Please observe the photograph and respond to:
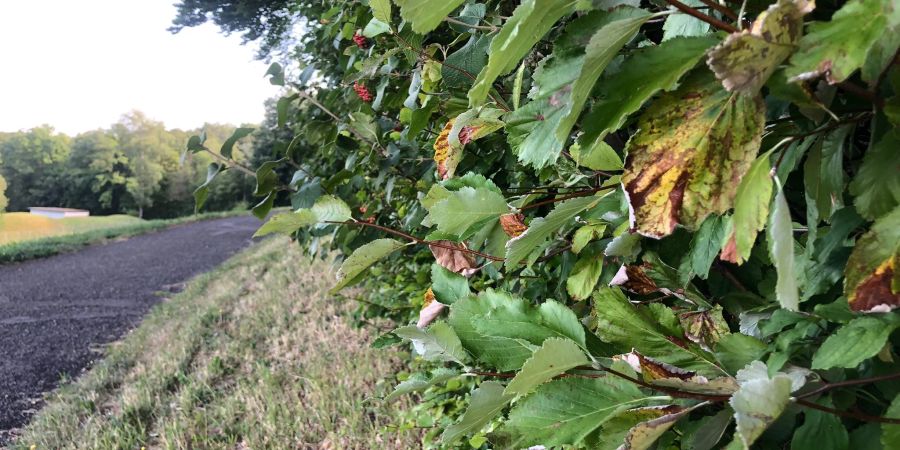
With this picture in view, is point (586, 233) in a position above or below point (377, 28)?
below

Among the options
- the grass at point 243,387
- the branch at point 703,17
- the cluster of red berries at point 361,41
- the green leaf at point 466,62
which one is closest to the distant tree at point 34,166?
the grass at point 243,387

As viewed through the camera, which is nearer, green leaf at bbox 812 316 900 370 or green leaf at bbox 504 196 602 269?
green leaf at bbox 812 316 900 370

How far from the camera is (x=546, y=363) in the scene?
45cm

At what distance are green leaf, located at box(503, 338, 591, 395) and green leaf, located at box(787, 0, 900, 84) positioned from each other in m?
0.26

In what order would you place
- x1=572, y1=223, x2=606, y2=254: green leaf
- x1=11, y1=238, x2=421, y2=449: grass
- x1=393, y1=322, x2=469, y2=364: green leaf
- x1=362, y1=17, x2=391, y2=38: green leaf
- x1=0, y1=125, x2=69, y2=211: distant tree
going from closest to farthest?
x1=393, y1=322, x2=469, y2=364: green leaf, x1=572, y1=223, x2=606, y2=254: green leaf, x1=362, y1=17, x2=391, y2=38: green leaf, x1=11, y1=238, x2=421, y2=449: grass, x1=0, y1=125, x2=69, y2=211: distant tree

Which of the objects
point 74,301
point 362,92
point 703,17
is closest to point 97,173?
point 74,301

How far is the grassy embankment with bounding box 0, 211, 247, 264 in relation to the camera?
13961 mm

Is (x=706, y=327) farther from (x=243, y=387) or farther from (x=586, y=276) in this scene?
(x=243, y=387)

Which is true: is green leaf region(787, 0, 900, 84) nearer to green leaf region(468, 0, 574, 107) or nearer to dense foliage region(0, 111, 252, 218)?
green leaf region(468, 0, 574, 107)

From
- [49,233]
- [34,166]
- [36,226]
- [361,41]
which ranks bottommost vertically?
[49,233]

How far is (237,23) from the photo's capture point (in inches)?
195

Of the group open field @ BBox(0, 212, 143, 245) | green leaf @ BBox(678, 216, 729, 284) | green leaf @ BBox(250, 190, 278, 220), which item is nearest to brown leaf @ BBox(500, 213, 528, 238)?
green leaf @ BBox(678, 216, 729, 284)

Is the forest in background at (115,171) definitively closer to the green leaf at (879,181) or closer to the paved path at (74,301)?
the paved path at (74,301)

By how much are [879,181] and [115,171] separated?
34.2 meters
